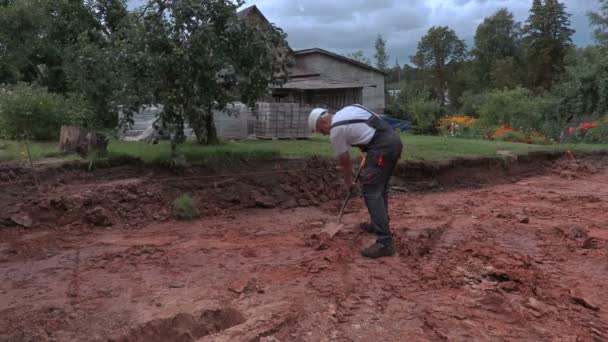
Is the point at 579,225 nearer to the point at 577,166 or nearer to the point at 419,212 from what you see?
the point at 419,212

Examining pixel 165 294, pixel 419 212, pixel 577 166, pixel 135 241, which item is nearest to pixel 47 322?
pixel 165 294

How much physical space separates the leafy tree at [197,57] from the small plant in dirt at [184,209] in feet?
3.92

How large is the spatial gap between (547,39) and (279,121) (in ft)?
85.1

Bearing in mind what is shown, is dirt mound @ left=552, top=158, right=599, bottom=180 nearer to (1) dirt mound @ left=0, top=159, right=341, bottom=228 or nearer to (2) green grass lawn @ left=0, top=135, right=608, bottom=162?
(2) green grass lawn @ left=0, top=135, right=608, bottom=162

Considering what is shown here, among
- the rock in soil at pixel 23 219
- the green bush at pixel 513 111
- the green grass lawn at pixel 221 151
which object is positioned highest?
the green bush at pixel 513 111

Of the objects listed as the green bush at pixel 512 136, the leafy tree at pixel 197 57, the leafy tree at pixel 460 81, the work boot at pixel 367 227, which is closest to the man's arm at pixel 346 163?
the work boot at pixel 367 227

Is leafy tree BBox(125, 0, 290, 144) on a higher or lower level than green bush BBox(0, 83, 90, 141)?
higher

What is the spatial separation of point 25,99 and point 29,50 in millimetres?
5732

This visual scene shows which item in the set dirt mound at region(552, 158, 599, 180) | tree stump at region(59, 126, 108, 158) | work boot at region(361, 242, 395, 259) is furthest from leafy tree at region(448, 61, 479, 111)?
work boot at region(361, 242, 395, 259)

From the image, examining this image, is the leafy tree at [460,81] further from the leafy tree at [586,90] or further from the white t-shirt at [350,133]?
the white t-shirt at [350,133]

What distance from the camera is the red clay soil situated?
12.9 feet

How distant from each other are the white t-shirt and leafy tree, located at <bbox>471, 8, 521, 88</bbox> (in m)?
37.4

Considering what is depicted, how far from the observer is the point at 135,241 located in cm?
603

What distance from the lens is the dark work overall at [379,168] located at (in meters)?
5.48
